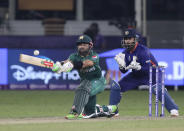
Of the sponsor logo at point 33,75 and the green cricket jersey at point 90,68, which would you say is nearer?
the green cricket jersey at point 90,68

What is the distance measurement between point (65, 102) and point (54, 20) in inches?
304

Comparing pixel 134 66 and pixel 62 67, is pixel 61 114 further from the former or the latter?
pixel 62 67

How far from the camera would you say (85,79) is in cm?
1304

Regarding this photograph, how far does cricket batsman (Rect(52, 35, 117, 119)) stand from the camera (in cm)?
1259

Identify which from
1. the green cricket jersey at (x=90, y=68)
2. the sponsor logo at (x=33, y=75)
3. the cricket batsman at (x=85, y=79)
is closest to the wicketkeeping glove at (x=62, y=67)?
the cricket batsman at (x=85, y=79)

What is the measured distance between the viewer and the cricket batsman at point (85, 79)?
12586 mm

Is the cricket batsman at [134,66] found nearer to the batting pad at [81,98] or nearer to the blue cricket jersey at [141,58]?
the blue cricket jersey at [141,58]

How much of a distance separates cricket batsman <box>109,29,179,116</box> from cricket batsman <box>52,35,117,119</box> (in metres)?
0.50

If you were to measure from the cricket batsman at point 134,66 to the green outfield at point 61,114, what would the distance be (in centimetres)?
40

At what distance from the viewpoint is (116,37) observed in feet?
79.3

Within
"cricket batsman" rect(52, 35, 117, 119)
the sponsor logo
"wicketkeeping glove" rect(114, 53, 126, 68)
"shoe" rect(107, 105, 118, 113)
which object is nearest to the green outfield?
"shoe" rect(107, 105, 118, 113)

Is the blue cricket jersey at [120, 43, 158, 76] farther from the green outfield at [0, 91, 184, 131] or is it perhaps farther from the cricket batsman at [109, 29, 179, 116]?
the green outfield at [0, 91, 184, 131]

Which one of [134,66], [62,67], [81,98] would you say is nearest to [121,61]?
[134,66]

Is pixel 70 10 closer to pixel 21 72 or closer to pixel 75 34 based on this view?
pixel 75 34
